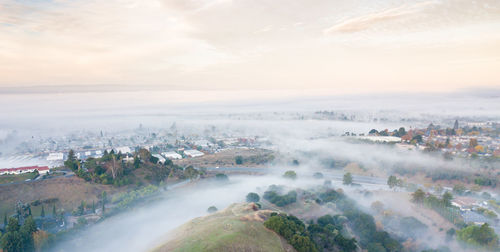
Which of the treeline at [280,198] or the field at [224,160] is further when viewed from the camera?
the field at [224,160]

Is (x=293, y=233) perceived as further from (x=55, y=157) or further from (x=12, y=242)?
(x=55, y=157)

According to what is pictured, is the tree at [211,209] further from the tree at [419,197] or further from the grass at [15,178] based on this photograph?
the grass at [15,178]

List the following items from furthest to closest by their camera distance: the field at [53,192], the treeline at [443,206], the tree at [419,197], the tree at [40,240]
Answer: the tree at [419,197] < the field at [53,192] < the treeline at [443,206] < the tree at [40,240]

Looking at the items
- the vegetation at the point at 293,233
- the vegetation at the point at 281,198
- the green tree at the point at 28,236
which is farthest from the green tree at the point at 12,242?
the vegetation at the point at 281,198

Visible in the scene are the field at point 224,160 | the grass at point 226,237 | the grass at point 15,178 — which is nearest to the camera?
the grass at point 226,237

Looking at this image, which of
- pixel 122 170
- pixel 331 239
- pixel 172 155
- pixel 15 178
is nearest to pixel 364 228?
pixel 331 239

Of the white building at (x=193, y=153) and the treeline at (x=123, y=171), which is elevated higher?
the treeline at (x=123, y=171)
